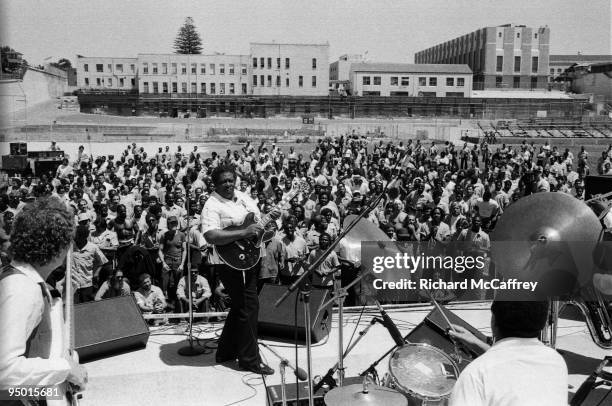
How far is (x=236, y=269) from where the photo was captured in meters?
4.89

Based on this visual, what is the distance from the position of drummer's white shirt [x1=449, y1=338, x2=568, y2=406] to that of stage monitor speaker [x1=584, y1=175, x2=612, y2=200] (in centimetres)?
549

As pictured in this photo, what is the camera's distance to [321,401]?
407cm

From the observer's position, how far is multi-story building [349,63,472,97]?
81.0 meters

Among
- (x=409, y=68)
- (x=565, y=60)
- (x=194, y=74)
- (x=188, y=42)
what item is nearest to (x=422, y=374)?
(x=409, y=68)

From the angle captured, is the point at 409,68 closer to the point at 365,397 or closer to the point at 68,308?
the point at 365,397

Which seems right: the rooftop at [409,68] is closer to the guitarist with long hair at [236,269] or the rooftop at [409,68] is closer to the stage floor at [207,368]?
the stage floor at [207,368]

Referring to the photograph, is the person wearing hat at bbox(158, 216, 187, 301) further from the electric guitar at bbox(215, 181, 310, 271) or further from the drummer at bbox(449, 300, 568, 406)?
the drummer at bbox(449, 300, 568, 406)

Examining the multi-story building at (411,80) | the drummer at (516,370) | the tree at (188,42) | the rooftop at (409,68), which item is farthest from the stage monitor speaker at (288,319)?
the tree at (188,42)

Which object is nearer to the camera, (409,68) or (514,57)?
(409,68)

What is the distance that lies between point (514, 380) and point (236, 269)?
11.0ft

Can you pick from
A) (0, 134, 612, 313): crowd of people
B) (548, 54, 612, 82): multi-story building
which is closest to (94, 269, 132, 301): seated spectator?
(0, 134, 612, 313): crowd of people

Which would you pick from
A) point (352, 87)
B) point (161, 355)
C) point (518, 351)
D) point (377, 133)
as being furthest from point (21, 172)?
point (352, 87)

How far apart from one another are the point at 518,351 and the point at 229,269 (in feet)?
11.0

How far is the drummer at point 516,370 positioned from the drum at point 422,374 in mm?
1653
